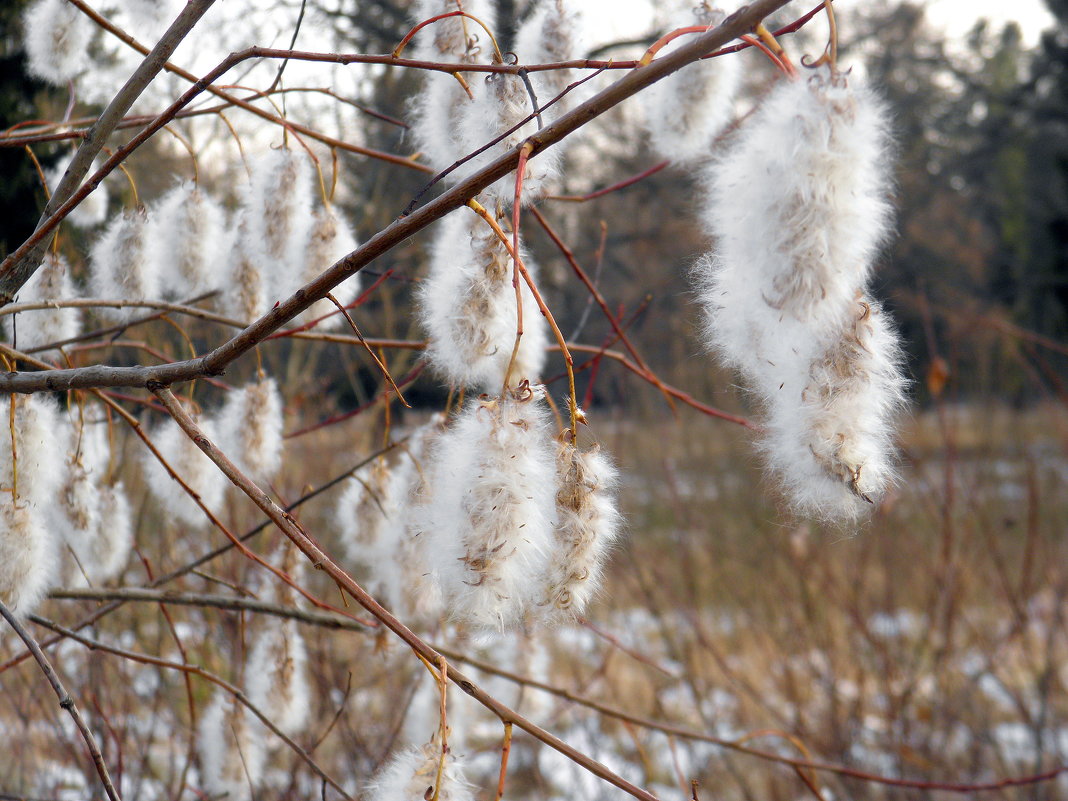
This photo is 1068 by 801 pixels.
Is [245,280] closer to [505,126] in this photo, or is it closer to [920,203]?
[505,126]

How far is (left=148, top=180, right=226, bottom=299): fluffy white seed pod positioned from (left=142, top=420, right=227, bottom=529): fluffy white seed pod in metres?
0.24

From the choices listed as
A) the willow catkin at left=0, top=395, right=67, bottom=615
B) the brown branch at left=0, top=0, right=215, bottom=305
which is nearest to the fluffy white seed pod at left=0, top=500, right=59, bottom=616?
the willow catkin at left=0, top=395, right=67, bottom=615

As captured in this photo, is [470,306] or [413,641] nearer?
[413,641]

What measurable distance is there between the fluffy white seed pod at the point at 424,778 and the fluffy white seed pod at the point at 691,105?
3.01ft

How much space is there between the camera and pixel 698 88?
4.18 ft

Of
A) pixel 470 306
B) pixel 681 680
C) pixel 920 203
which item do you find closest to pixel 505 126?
pixel 470 306

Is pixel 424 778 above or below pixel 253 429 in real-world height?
below

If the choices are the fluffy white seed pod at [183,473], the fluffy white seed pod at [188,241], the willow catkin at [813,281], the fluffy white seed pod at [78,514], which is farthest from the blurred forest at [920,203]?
the fluffy white seed pod at [78,514]

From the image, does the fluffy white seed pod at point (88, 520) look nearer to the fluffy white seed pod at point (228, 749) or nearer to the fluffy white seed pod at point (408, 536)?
the fluffy white seed pod at point (228, 749)

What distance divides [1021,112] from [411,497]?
1936 centimetres

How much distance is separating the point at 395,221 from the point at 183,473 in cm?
82

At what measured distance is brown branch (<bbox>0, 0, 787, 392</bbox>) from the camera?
61 centimetres

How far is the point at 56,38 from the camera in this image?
1320 mm

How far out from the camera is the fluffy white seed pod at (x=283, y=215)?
1237 mm
